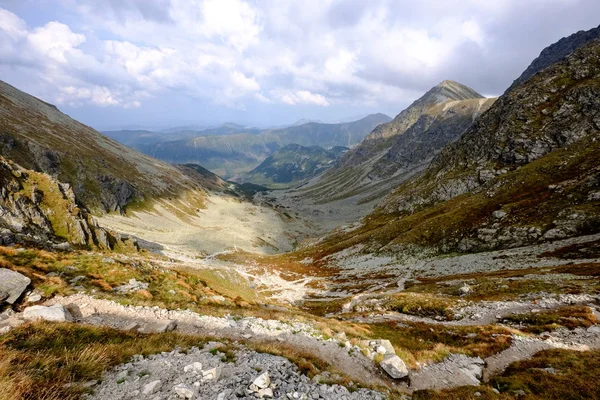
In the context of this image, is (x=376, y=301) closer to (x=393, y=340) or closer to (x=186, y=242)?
(x=393, y=340)

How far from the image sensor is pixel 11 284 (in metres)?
13.9

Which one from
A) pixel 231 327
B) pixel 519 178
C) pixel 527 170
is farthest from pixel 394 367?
pixel 527 170

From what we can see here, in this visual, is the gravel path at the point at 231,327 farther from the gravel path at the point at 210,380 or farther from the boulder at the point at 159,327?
the gravel path at the point at 210,380

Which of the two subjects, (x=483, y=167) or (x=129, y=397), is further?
(x=483, y=167)

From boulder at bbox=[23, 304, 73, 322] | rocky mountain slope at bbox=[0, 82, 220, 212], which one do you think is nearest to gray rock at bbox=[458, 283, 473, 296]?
boulder at bbox=[23, 304, 73, 322]

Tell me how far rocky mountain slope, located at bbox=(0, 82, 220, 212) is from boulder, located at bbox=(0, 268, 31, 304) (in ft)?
370

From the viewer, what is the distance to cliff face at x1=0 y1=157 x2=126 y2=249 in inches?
1638

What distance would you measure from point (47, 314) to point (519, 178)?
97.6 metres

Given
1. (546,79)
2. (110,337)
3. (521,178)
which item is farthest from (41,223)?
(546,79)

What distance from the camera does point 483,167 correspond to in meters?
106

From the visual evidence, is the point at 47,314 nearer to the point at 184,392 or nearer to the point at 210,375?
the point at 210,375

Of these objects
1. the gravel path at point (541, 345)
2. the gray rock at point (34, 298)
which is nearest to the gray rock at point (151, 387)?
the gray rock at point (34, 298)

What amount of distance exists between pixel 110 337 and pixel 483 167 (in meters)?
125

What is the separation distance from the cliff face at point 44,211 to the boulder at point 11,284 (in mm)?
31227
